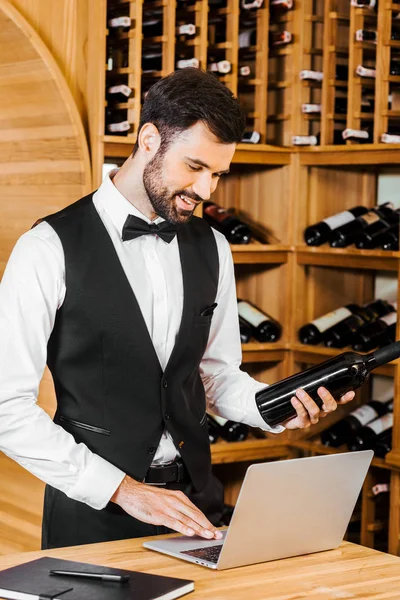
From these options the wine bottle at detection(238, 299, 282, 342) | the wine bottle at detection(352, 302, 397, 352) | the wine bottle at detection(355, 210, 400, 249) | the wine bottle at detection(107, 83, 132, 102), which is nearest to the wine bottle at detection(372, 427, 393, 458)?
the wine bottle at detection(352, 302, 397, 352)

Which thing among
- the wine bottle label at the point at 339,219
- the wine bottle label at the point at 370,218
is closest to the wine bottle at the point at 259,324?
the wine bottle label at the point at 339,219

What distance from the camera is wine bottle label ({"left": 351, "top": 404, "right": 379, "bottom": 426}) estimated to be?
154 inches

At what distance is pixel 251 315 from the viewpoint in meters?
3.97

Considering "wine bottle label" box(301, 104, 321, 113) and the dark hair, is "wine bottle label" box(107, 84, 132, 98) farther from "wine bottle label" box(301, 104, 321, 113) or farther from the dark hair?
the dark hair

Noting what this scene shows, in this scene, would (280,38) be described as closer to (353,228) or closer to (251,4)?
(251,4)

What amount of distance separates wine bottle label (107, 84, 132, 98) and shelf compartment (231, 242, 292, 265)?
76cm

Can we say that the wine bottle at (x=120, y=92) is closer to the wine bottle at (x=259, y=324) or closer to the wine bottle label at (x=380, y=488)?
the wine bottle at (x=259, y=324)

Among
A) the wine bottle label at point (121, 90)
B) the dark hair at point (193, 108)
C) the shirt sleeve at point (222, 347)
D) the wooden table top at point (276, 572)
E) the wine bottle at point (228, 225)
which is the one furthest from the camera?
the wine bottle at point (228, 225)

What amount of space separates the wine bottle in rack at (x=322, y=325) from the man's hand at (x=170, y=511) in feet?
6.75

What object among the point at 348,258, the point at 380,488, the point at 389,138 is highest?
the point at 389,138

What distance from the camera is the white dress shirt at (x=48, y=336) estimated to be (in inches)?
79.3

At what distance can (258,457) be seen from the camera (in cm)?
391

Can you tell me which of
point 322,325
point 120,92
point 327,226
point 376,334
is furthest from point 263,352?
point 120,92

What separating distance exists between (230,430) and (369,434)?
58 centimetres
